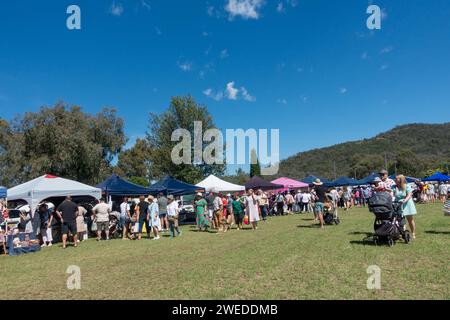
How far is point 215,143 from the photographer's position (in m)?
38.5

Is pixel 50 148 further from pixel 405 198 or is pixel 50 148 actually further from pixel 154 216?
pixel 405 198

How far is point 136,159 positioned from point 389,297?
5678 centimetres

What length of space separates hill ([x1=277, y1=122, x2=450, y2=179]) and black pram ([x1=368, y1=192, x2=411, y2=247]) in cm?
6685

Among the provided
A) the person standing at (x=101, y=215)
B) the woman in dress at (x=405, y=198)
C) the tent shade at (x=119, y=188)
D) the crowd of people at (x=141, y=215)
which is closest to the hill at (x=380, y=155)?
the crowd of people at (x=141, y=215)

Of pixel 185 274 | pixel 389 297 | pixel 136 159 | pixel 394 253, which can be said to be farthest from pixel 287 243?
pixel 136 159

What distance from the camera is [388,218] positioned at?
7.83 m

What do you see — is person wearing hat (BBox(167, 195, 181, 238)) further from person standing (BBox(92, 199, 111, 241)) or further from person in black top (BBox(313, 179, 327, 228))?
person in black top (BBox(313, 179, 327, 228))

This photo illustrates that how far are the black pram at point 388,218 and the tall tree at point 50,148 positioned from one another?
28.9m

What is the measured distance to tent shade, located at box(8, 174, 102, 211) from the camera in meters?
13.6

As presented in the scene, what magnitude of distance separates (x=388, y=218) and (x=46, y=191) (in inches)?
505

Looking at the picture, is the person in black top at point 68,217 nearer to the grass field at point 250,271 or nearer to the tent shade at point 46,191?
the grass field at point 250,271

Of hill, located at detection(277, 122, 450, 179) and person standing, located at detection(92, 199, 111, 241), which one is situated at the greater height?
hill, located at detection(277, 122, 450, 179)

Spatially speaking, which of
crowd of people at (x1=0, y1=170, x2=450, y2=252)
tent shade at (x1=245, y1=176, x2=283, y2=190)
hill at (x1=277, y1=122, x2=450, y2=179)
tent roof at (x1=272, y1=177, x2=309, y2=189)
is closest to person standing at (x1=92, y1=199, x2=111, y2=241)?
crowd of people at (x1=0, y1=170, x2=450, y2=252)

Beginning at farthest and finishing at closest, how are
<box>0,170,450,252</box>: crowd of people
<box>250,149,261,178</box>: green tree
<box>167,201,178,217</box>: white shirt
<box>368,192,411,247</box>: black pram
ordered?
<box>250,149,261,178</box>: green tree
<box>167,201,178,217</box>: white shirt
<box>0,170,450,252</box>: crowd of people
<box>368,192,411,247</box>: black pram
